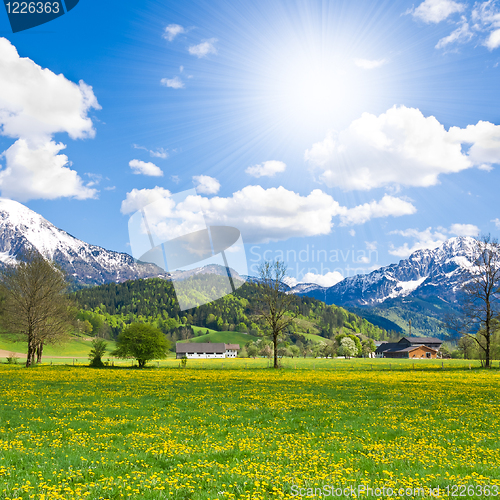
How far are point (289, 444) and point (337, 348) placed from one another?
158722mm

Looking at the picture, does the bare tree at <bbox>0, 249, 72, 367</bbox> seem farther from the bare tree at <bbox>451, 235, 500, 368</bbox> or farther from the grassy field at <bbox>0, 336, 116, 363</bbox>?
→ the grassy field at <bbox>0, 336, 116, 363</bbox>

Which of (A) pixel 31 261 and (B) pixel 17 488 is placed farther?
(A) pixel 31 261

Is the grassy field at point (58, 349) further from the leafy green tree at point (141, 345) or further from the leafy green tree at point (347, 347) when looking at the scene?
the leafy green tree at point (347, 347)

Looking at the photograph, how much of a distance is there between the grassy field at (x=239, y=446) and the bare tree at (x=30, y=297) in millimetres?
43626

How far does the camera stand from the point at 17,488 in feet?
30.0

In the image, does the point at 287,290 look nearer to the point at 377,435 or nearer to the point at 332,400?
the point at 332,400

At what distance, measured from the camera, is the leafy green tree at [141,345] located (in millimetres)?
67438

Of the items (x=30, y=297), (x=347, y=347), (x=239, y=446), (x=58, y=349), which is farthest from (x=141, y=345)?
(x=58, y=349)

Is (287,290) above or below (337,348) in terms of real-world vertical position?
above

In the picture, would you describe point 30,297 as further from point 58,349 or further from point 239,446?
point 58,349

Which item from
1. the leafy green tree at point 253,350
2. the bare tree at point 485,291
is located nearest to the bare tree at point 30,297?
the bare tree at point 485,291

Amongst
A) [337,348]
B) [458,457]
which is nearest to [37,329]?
[458,457]

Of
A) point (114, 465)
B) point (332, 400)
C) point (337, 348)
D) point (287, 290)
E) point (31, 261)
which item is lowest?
point (337, 348)

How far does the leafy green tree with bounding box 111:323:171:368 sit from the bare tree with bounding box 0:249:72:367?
43.8 ft
